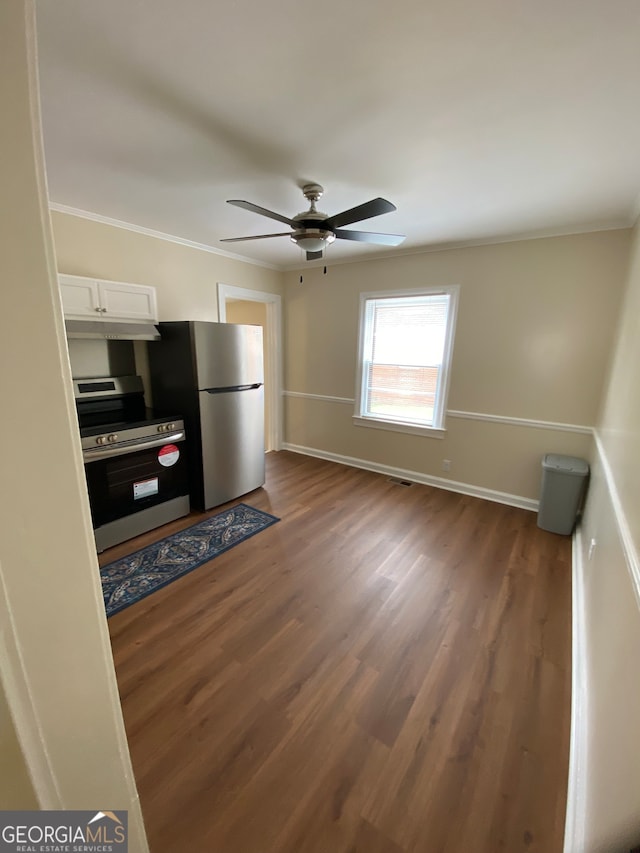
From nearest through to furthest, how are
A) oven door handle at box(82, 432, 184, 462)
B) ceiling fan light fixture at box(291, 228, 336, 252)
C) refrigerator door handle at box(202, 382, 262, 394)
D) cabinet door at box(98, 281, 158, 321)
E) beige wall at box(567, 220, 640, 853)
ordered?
beige wall at box(567, 220, 640, 853) < ceiling fan light fixture at box(291, 228, 336, 252) < oven door handle at box(82, 432, 184, 462) < cabinet door at box(98, 281, 158, 321) < refrigerator door handle at box(202, 382, 262, 394)

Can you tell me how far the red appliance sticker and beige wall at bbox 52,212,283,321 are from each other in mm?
1364

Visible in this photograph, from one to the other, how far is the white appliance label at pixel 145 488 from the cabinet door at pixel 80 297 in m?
1.38

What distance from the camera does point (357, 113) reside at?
4.97 feet

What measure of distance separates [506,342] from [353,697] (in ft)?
10.3

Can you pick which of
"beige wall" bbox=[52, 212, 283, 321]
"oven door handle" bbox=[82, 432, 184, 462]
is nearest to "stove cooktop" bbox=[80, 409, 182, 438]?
"oven door handle" bbox=[82, 432, 184, 462]

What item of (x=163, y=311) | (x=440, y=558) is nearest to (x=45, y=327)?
(x=440, y=558)

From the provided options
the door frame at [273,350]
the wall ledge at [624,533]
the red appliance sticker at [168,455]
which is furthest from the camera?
the door frame at [273,350]

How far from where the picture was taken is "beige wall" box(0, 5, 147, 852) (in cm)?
42

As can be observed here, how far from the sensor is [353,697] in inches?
61.6

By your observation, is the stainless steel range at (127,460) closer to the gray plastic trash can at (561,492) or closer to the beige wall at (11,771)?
the beige wall at (11,771)

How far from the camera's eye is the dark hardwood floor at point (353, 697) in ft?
3.81

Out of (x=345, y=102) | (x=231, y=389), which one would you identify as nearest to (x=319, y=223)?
(x=345, y=102)

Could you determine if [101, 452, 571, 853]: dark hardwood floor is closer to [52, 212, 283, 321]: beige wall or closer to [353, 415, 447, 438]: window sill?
[353, 415, 447, 438]: window sill

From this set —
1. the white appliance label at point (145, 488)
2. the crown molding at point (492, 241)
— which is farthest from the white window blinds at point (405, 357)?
the white appliance label at point (145, 488)
